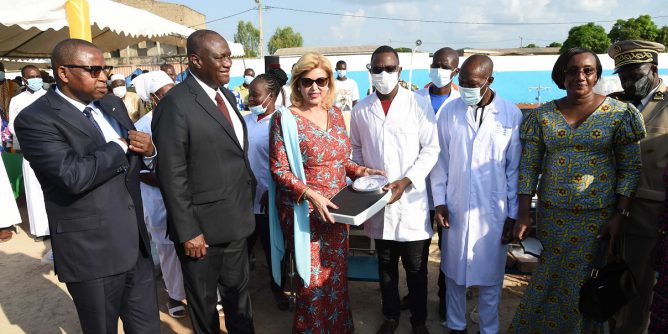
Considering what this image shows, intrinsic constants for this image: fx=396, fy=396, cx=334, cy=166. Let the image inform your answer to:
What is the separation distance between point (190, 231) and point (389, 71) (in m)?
1.71

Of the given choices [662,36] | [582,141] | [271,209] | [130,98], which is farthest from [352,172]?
[662,36]

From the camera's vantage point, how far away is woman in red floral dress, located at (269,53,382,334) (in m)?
2.47

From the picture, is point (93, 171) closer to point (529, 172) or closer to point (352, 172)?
point (352, 172)

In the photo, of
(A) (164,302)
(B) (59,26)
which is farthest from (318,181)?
(B) (59,26)

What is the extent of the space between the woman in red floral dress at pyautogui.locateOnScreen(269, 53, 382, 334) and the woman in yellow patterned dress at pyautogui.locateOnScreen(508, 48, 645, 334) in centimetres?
109

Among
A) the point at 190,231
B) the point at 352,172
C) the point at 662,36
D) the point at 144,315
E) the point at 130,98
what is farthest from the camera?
the point at 662,36

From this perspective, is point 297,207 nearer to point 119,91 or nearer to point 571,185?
point 571,185

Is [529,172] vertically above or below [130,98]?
below

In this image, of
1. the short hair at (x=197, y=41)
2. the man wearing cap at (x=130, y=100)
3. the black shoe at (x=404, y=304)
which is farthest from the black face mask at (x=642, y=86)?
the man wearing cap at (x=130, y=100)

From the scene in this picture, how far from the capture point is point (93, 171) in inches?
75.5

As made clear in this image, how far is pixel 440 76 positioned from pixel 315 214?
91.5 inches

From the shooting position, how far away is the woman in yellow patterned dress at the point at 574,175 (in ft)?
7.54

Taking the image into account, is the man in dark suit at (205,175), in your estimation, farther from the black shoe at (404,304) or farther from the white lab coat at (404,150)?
the black shoe at (404,304)

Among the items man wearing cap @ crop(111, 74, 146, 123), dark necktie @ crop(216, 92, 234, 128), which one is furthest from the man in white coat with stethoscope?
A: man wearing cap @ crop(111, 74, 146, 123)
